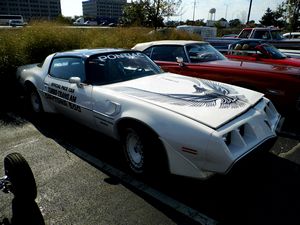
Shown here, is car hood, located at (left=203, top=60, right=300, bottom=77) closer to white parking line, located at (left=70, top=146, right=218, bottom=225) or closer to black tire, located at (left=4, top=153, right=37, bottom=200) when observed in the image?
white parking line, located at (left=70, top=146, right=218, bottom=225)

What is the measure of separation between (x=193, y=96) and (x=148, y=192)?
123cm

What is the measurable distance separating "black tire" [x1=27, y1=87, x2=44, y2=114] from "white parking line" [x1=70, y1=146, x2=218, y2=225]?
1735 millimetres

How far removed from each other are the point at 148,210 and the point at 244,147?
44.5 inches

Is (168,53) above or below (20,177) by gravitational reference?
above

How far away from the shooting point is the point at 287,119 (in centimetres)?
546

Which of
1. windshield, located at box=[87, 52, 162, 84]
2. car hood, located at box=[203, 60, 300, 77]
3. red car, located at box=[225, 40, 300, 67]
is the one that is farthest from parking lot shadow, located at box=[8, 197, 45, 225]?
red car, located at box=[225, 40, 300, 67]

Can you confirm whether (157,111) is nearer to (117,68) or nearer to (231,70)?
(117,68)

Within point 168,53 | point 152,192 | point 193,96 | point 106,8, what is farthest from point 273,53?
point 106,8

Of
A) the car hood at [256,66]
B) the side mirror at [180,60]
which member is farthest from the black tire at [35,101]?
the car hood at [256,66]

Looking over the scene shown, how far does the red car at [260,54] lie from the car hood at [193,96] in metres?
3.90

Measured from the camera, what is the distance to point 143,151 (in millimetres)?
3152

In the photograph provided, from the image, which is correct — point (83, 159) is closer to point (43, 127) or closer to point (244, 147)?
point (43, 127)

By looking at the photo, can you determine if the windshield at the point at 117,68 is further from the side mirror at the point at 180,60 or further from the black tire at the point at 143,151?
the side mirror at the point at 180,60

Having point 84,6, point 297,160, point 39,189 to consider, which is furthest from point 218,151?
point 84,6
